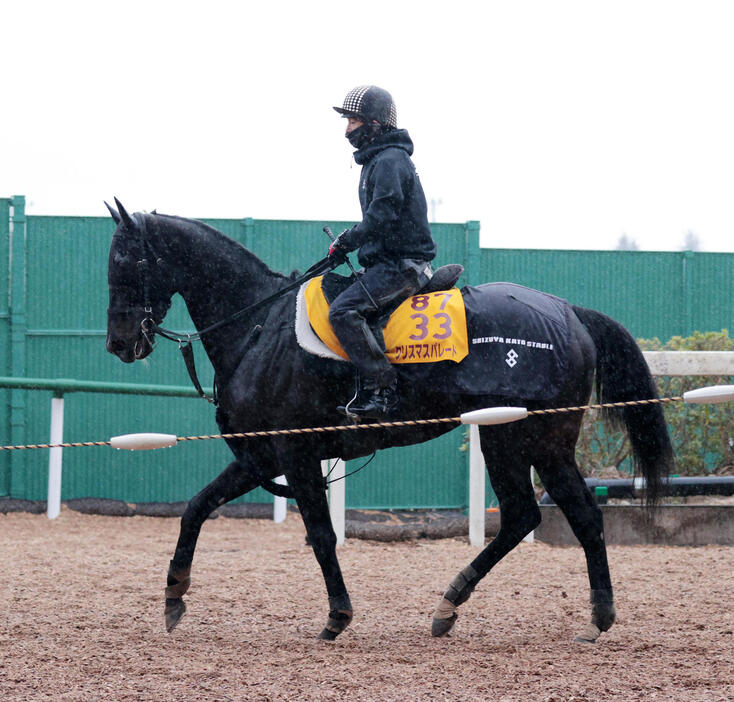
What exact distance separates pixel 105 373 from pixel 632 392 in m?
6.72

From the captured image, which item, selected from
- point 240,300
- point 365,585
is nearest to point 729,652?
point 365,585

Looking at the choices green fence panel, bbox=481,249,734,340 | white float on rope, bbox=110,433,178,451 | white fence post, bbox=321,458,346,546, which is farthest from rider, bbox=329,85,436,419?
green fence panel, bbox=481,249,734,340

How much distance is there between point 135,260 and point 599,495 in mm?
4872

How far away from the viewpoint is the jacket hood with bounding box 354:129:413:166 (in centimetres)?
493

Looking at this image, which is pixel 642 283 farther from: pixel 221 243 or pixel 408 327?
pixel 221 243

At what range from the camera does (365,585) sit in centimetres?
635

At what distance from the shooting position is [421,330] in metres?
4.74

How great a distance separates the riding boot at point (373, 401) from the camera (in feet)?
15.2

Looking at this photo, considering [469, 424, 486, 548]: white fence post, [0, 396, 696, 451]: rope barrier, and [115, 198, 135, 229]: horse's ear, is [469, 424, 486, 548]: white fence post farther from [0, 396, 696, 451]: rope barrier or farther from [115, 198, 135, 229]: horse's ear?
[115, 198, 135, 229]: horse's ear

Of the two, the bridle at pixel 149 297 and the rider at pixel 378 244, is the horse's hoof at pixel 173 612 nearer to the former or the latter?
the bridle at pixel 149 297

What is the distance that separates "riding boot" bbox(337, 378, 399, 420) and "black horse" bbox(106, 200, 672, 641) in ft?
0.43

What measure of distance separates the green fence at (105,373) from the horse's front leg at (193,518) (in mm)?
5126

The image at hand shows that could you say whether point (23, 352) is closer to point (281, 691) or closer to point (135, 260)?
point (135, 260)

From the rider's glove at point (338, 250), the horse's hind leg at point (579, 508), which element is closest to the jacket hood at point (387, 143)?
the rider's glove at point (338, 250)
